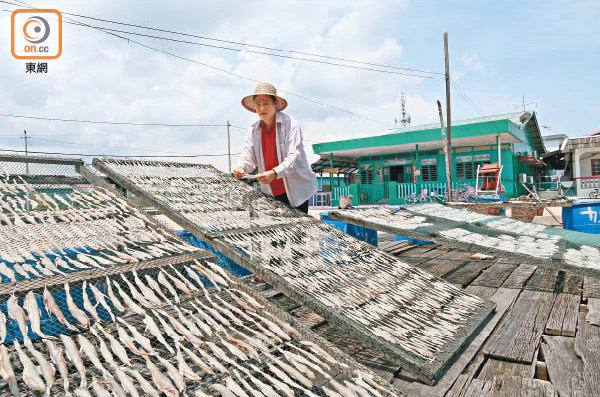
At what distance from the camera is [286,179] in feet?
11.5

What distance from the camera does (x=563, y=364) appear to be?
181 cm

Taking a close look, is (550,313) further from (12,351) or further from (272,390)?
(12,351)

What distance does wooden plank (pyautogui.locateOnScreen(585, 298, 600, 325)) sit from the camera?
7.90 feet

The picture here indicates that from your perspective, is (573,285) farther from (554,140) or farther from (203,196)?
(554,140)

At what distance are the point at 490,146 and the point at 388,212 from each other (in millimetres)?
16707

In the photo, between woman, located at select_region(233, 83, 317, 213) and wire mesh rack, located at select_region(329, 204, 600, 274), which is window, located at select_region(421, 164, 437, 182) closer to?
wire mesh rack, located at select_region(329, 204, 600, 274)

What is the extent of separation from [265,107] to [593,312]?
297 cm

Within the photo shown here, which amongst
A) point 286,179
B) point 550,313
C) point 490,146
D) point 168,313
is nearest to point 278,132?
point 286,179

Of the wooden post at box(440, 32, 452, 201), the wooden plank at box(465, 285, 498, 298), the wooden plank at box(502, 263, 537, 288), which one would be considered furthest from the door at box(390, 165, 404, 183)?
the wooden plank at box(465, 285, 498, 298)

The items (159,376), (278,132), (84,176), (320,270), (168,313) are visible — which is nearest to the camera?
(159,376)

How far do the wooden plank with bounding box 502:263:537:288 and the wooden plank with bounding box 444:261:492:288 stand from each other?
32 centimetres

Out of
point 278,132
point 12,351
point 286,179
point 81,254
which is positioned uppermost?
point 278,132

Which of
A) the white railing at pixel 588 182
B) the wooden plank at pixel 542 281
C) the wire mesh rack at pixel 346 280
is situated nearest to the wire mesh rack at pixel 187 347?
the wire mesh rack at pixel 346 280

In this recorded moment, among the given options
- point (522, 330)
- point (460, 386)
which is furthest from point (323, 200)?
point (460, 386)
